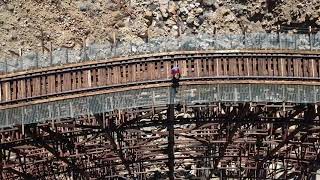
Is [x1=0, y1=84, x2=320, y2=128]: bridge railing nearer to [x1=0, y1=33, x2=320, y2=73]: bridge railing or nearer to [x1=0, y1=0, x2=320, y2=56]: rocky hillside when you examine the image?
[x1=0, y1=33, x2=320, y2=73]: bridge railing

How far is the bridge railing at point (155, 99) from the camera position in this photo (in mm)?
23156

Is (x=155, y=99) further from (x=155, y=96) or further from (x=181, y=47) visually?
(x=181, y=47)

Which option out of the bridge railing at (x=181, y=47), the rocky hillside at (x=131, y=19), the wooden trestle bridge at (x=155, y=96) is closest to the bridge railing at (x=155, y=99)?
the wooden trestle bridge at (x=155, y=96)

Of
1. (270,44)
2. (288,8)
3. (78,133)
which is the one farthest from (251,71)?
(288,8)

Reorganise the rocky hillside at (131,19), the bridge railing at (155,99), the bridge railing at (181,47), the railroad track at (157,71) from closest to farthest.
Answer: the bridge railing at (155,99), the railroad track at (157,71), the bridge railing at (181,47), the rocky hillside at (131,19)

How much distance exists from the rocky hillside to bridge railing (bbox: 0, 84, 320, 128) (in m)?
11.9

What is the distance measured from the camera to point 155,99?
23.5 meters

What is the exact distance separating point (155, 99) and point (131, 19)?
14.0 meters

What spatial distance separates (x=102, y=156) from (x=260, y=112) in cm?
832

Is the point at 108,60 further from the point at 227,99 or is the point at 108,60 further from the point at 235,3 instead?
the point at 235,3

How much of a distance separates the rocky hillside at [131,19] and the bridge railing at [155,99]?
1193cm

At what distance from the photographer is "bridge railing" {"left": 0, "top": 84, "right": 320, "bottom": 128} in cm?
2316

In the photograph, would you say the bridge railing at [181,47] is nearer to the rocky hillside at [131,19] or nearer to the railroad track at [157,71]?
the railroad track at [157,71]

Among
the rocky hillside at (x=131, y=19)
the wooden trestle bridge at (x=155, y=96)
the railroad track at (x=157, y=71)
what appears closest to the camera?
the wooden trestle bridge at (x=155, y=96)
